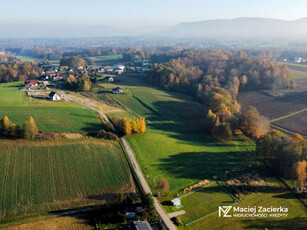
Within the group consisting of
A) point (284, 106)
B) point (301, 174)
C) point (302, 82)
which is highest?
point (302, 82)

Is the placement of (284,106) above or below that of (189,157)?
above

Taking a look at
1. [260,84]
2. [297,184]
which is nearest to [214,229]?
[297,184]

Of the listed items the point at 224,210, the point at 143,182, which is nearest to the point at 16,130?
the point at 143,182

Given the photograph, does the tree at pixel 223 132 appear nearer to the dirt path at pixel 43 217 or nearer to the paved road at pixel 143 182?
the paved road at pixel 143 182

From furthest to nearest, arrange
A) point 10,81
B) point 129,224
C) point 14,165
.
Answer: point 10,81 → point 14,165 → point 129,224

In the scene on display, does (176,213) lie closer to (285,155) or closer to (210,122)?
(285,155)

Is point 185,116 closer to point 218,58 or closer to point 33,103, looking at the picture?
point 33,103
